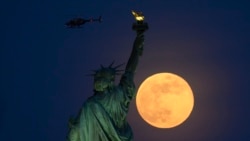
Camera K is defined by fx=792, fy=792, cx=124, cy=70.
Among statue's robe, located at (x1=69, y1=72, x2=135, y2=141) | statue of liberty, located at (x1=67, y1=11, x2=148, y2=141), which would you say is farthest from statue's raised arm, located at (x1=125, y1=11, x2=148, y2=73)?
statue's robe, located at (x1=69, y1=72, x2=135, y2=141)

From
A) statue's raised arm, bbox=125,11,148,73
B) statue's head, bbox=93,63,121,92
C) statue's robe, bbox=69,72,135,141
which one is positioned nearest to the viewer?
statue's robe, bbox=69,72,135,141

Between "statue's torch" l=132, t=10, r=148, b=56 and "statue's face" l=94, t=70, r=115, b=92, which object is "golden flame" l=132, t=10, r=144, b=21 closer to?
"statue's torch" l=132, t=10, r=148, b=56

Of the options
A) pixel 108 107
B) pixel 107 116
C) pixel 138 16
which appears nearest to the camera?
pixel 107 116

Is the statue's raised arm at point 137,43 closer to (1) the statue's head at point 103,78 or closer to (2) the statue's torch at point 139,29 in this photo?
(2) the statue's torch at point 139,29

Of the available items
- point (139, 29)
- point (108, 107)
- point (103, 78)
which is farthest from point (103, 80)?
point (139, 29)

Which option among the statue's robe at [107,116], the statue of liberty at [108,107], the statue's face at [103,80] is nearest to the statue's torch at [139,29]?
the statue of liberty at [108,107]

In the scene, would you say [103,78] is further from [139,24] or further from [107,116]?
[139,24]

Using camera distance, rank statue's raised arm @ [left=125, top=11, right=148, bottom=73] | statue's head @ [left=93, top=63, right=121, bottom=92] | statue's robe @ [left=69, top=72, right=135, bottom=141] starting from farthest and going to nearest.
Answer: statue's raised arm @ [left=125, top=11, right=148, bottom=73], statue's head @ [left=93, top=63, right=121, bottom=92], statue's robe @ [left=69, top=72, right=135, bottom=141]
